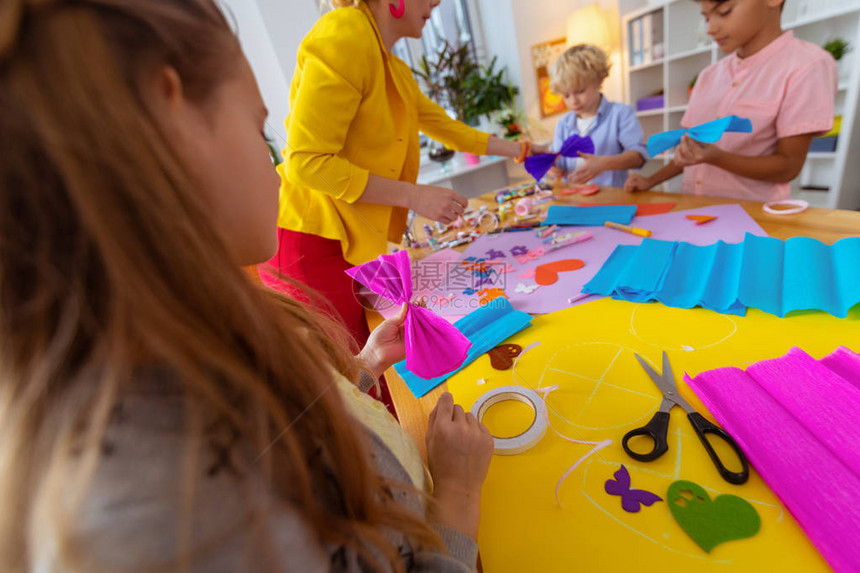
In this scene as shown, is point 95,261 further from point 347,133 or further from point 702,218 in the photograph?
point 702,218

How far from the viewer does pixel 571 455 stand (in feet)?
1.55

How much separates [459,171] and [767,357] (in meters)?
2.45

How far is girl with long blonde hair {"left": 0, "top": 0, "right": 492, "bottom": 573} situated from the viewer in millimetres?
214

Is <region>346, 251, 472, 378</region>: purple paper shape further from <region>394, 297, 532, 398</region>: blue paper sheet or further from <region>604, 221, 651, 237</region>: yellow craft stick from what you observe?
<region>604, 221, 651, 237</region>: yellow craft stick

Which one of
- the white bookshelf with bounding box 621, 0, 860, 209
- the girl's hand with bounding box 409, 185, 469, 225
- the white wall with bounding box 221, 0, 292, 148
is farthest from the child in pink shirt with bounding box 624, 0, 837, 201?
the white wall with bounding box 221, 0, 292, 148

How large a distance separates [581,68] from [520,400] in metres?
1.58

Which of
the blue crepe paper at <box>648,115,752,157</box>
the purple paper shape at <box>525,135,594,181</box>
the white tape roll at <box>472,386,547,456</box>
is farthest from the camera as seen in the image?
the purple paper shape at <box>525,135,594,181</box>

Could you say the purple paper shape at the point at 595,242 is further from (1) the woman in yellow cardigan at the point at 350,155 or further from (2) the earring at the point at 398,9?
(2) the earring at the point at 398,9

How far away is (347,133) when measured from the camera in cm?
94

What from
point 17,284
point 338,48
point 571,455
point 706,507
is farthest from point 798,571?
point 338,48

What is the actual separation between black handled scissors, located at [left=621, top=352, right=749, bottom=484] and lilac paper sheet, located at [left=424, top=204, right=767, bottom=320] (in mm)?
282

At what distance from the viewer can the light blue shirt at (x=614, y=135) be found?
1.61 meters

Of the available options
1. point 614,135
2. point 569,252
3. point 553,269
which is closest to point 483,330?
point 553,269

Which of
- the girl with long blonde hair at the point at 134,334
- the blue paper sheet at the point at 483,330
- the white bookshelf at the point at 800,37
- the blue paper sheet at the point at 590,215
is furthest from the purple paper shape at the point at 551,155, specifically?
the white bookshelf at the point at 800,37
